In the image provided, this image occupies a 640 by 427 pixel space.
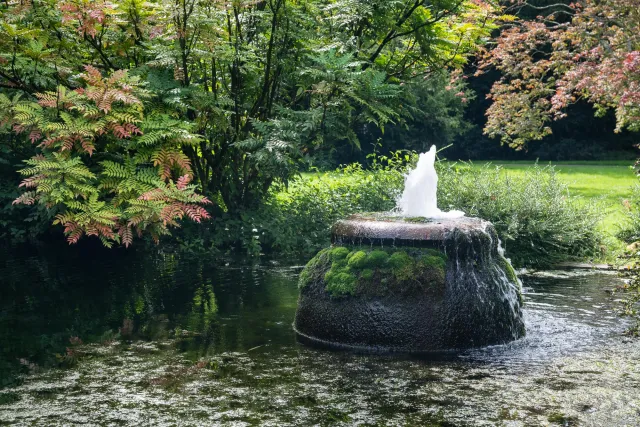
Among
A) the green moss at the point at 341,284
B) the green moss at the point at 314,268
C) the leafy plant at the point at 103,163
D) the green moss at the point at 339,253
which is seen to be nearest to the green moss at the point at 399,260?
the green moss at the point at 341,284

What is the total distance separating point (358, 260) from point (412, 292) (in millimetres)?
566

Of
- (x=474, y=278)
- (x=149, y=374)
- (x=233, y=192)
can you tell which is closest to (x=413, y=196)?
(x=474, y=278)

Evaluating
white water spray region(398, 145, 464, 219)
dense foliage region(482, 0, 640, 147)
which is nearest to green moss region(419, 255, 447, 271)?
white water spray region(398, 145, 464, 219)

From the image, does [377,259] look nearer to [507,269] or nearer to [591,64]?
[507,269]

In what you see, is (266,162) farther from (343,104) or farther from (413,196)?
(413,196)

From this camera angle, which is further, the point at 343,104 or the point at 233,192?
the point at 233,192

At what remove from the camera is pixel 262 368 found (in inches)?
234

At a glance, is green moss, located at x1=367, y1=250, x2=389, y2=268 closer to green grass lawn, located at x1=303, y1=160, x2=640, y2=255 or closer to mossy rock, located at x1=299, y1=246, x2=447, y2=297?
mossy rock, located at x1=299, y1=246, x2=447, y2=297

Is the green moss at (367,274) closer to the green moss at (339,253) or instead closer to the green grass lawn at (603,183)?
the green moss at (339,253)

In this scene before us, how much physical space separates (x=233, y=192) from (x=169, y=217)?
15.8 feet

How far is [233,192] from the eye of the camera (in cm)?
1192

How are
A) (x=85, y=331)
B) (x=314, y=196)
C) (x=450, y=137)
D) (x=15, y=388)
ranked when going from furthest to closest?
(x=450, y=137) < (x=314, y=196) < (x=85, y=331) < (x=15, y=388)

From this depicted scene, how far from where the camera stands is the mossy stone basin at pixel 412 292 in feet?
21.4

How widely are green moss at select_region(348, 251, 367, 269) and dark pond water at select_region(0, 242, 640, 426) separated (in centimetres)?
80
